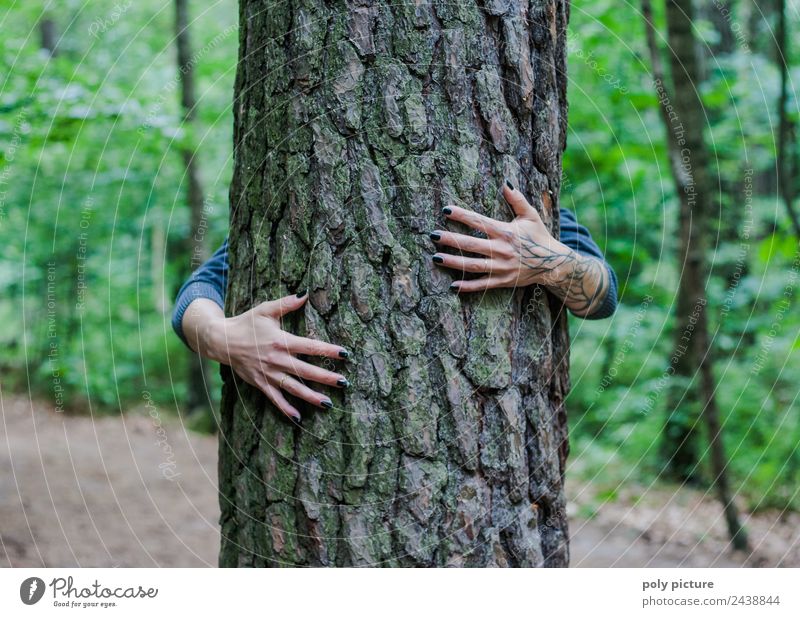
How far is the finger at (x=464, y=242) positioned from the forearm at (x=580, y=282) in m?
0.19

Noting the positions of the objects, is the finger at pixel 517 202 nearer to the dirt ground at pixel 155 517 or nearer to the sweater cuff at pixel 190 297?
the sweater cuff at pixel 190 297

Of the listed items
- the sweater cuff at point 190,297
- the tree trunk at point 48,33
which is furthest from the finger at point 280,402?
the tree trunk at point 48,33

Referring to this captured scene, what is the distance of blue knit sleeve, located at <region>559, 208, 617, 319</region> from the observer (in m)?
1.71

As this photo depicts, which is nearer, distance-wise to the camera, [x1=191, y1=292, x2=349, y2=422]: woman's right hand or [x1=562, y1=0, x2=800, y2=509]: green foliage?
[x1=191, y1=292, x2=349, y2=422]: woman's right hand

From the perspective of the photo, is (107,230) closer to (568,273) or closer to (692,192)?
(692,192)

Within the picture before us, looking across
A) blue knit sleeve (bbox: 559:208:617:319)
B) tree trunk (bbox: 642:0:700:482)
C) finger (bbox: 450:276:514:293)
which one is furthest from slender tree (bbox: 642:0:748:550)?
finger (bbox: 450:276:514:293)

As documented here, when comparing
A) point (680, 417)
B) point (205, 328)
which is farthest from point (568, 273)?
point (680, 417)

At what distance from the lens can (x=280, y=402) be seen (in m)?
1.44

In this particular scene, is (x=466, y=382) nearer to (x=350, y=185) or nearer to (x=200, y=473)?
(x=350, y=185)

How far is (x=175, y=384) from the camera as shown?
33.2ft

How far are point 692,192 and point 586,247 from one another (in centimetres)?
231

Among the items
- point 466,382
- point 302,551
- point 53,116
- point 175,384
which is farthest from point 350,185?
point 175,384

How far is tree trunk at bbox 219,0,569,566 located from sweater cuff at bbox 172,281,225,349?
277mm

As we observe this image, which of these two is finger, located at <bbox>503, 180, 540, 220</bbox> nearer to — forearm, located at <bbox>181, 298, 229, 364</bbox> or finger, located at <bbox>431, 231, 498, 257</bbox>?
finger, located at <bbox>431, 231, 498, 257</bbox>
